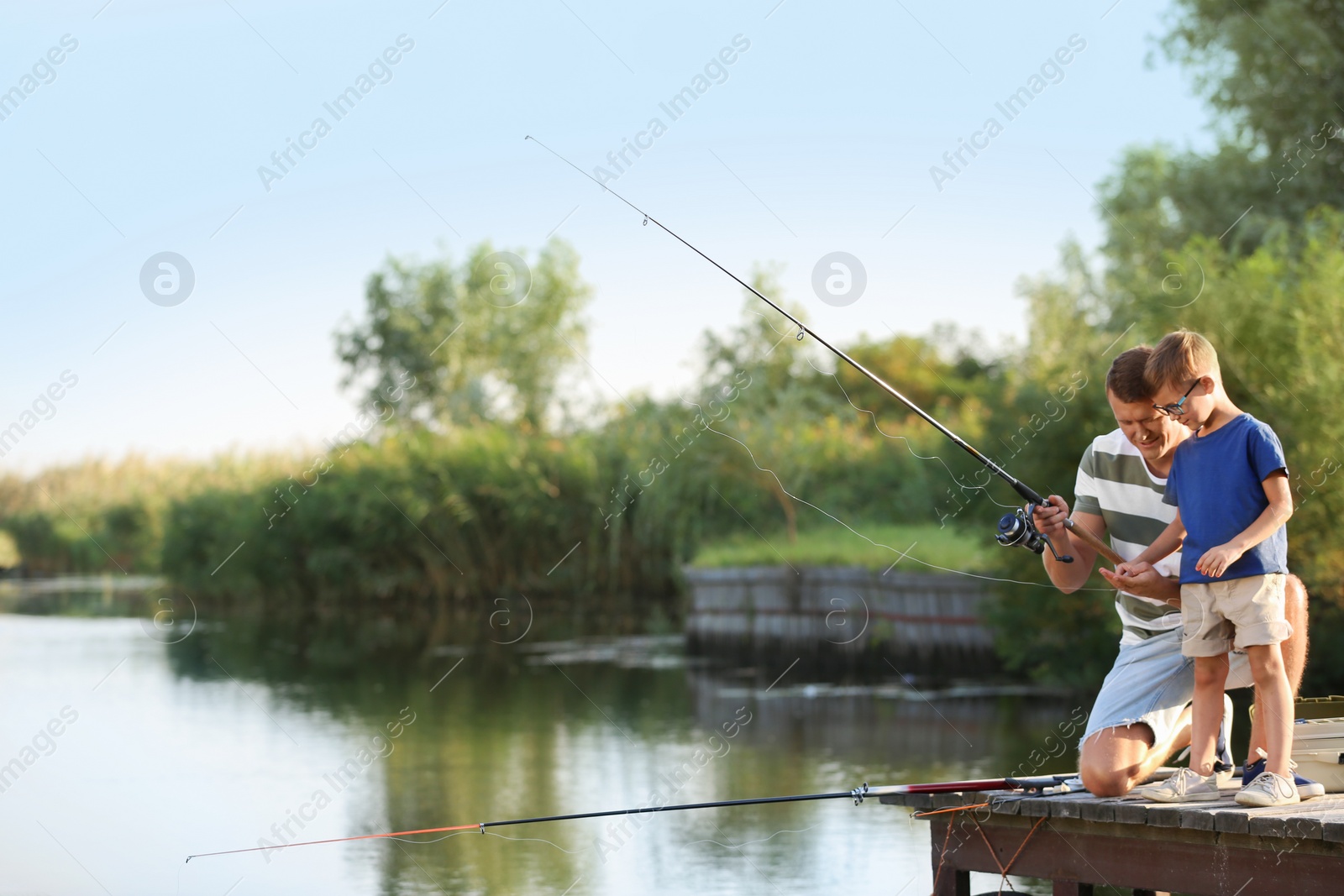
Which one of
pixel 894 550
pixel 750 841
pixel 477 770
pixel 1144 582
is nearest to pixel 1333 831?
pixel 1144 582

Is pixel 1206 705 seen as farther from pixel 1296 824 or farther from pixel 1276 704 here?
pixel 1296 824

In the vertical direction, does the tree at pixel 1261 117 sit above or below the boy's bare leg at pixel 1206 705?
above

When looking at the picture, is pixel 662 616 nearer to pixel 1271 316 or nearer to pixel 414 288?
pixel 1271 316

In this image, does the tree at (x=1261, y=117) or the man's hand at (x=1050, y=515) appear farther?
the tree at (x=1261, y=117)

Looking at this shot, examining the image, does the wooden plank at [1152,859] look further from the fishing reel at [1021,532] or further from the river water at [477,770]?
the river water at [477,770]

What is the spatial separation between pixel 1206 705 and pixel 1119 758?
0.85 feet

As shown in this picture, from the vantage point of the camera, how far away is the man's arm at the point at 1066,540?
3865mm

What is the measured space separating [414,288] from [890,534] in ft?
86.8

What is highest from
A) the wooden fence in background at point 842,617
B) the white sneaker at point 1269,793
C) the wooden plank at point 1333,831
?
the white sneaker at point 1269,793

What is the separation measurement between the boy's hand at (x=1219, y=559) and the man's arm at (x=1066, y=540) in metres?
0.33

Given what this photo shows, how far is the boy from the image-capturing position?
3641mm

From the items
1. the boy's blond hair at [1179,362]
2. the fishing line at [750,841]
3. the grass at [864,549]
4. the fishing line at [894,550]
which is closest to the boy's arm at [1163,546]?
the boy's blond hair at [1179,362]

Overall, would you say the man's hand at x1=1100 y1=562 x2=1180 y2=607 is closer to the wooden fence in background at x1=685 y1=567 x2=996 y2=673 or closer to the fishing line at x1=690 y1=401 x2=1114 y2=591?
the fishing line at x1=690 y1=401 x2=1114 y2=591

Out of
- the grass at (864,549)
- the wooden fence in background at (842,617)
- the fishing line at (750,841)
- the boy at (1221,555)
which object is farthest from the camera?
the grass at (864,549)
